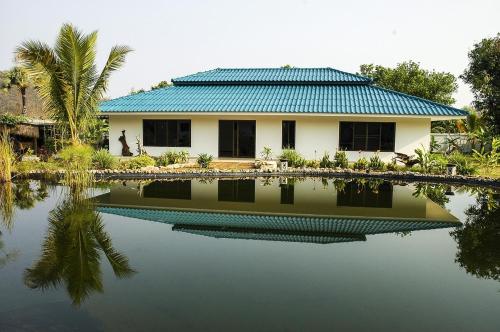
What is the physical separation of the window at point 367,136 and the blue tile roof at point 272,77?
3.39 meters

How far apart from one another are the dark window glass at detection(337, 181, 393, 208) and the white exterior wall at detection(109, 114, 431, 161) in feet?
18.5

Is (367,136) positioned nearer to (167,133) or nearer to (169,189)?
(167,133)

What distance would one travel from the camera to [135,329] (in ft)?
13.7

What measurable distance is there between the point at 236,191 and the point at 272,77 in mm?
12551

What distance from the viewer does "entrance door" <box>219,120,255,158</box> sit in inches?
843

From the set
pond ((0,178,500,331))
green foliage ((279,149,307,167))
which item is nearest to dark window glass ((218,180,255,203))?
pond ((0,178,500,331))

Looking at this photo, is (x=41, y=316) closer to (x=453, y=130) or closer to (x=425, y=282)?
(x=425, y=282)

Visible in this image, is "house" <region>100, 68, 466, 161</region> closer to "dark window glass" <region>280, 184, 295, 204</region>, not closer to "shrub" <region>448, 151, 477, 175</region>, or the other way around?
"shrub" <region>448, 151, 477, 175</region>

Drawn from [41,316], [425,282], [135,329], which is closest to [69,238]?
[41,316]

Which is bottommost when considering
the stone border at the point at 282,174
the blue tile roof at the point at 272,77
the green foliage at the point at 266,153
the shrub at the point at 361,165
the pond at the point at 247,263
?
the pond at the point at 247,263

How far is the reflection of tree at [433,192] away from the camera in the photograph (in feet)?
39.1

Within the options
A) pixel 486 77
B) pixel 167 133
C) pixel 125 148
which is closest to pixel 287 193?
pixel 167 133

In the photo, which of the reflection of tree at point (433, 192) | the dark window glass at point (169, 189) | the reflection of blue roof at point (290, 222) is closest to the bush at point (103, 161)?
the dark window glass at point (169, 189)

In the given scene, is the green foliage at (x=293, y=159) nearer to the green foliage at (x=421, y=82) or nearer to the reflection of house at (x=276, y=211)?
the reflection of house at (x=276, y=211)
